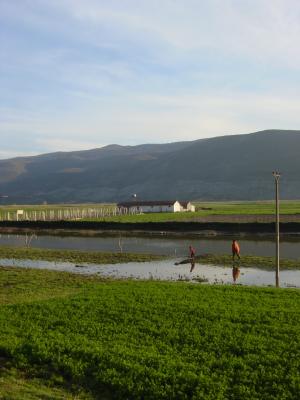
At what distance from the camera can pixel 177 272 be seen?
127 feet

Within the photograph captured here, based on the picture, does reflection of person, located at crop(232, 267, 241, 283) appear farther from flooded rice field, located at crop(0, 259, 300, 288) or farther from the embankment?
the embankment

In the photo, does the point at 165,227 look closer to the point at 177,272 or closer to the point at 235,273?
the point at 177,272

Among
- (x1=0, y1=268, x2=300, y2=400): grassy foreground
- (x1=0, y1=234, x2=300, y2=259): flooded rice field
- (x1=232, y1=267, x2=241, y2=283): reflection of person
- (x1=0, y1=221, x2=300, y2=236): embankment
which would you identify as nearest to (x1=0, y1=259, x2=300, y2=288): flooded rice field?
(x1=232, y1=267, x2=241, y2=283): reflection of person

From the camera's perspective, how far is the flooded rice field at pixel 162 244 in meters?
53.1

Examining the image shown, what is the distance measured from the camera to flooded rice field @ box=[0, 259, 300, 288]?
34.2m

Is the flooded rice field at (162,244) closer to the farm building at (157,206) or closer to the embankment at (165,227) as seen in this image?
the embankment at (165,227)

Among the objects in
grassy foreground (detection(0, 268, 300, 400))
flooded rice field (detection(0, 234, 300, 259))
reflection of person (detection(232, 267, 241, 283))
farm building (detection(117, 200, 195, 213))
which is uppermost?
farm building (detection(117, 200, 195, 213))

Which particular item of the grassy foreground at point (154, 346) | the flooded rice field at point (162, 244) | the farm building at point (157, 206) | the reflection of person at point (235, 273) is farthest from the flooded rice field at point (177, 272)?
the farm building at point (157, 206)

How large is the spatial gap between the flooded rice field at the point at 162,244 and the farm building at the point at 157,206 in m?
53.2

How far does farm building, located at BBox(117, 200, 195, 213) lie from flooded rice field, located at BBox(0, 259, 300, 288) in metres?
79.3

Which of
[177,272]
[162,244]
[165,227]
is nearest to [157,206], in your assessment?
[165,227]

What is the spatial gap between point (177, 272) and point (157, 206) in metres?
90.3

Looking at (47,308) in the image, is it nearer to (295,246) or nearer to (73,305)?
(73,305)

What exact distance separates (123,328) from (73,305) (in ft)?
15.2
